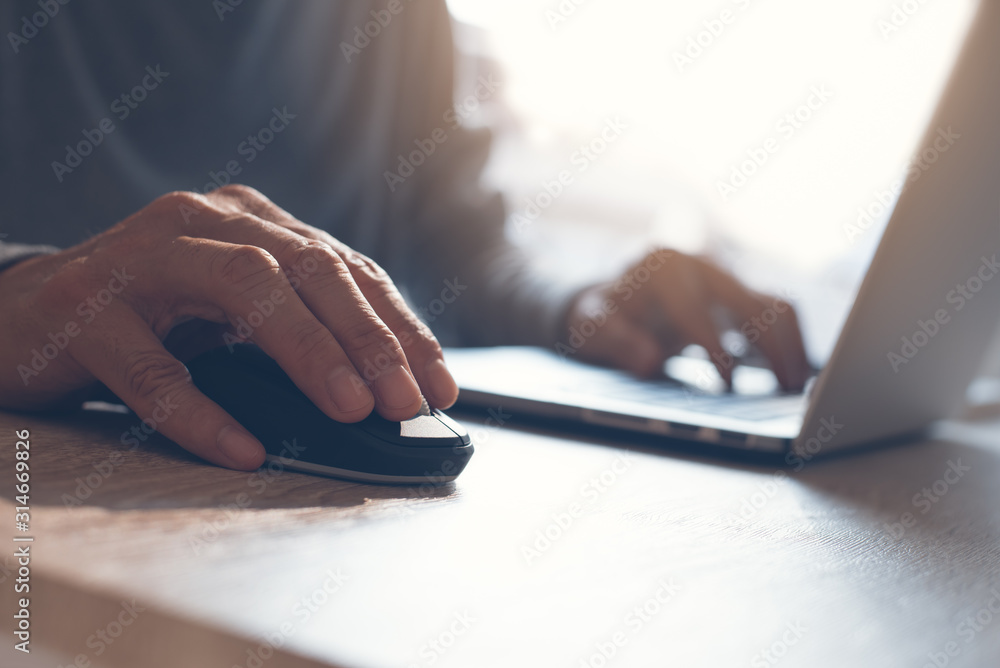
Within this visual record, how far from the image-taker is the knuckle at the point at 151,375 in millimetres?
394

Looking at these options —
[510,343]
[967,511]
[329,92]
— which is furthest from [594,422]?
[329,92]

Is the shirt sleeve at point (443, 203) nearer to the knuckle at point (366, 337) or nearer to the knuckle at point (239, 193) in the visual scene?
the knuckle at point (239, 193)

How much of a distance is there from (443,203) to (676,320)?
0.55 meters

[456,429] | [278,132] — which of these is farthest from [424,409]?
[278,132]

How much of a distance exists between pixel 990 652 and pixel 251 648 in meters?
0.24

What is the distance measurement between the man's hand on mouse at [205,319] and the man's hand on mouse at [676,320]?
1.53ft

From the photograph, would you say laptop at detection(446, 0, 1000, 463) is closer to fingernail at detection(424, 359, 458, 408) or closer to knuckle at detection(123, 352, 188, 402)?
fingernail at detection(424, 359, 458, 408)

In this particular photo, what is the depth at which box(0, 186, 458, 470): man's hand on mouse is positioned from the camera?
0.38 metres

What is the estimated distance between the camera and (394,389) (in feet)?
1.25

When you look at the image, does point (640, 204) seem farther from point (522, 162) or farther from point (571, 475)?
point (571, 475)

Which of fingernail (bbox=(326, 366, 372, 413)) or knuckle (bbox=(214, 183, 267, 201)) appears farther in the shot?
knuckle (bbox=(214, 183, 267, 201))

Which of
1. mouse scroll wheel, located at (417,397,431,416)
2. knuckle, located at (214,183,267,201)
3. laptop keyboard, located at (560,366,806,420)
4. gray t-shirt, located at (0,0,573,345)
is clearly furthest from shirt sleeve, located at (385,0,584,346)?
mouse scroll wheel, located at (417,397,431,416)

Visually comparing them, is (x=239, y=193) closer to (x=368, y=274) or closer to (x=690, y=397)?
(x=368, y=274)

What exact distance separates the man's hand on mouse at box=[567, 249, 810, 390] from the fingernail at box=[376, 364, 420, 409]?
1.62 feet
